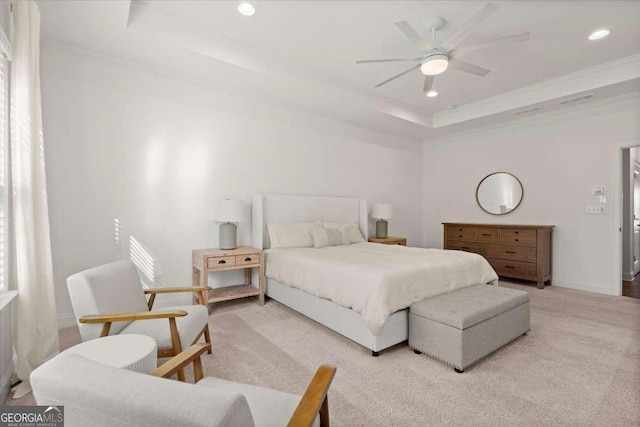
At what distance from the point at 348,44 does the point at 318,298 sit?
2.78m

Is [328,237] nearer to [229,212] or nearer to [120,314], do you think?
[229,212]

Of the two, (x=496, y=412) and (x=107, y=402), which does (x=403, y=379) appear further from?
(x=107, y=402)

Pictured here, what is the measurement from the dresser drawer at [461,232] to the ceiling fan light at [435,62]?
3.31m

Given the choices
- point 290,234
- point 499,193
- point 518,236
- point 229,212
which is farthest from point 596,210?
point 229,212

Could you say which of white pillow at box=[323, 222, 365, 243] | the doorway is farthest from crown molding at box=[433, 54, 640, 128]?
white pillow at box=[323, 222, 365, 243]

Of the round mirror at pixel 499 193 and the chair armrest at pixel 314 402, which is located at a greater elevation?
the round mirror at pixel 499 193

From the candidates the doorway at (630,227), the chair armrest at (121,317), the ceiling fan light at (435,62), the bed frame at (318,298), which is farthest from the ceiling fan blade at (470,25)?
the doorway at (630,227)

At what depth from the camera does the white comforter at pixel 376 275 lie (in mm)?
2504

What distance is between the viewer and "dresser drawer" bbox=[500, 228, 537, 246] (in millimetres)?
4695

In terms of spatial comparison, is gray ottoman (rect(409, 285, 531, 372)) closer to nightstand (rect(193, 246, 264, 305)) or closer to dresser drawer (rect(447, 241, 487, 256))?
nightstand (rect(193, 246, 264, 305))

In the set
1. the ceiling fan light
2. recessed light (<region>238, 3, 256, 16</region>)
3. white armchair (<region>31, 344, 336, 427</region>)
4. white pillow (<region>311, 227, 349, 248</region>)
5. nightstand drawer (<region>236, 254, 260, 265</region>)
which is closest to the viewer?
white armchair (<region>31, 344, 336, 427</region>)

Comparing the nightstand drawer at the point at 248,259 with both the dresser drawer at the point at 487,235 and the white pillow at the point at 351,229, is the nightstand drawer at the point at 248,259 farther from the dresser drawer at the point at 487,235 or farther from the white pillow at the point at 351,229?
the dresser drawer at the point at 487,235

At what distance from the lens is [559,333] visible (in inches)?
117

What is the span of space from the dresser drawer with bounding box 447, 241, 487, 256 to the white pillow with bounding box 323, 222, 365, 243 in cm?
192
